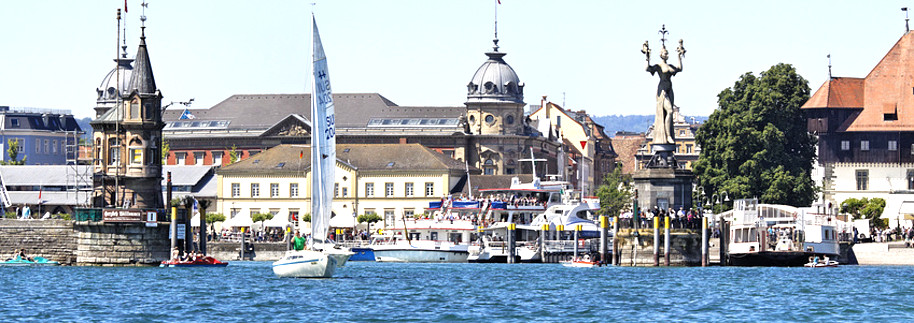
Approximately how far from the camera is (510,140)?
16475 centimetres

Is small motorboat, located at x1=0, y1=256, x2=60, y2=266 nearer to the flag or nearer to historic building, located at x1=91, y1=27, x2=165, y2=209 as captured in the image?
historic building, located at x1=91, y1=27, x2=165, y2=209

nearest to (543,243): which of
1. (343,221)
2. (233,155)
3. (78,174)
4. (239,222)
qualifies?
(343,221)

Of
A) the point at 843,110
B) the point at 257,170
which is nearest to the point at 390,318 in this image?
the point at 843,110

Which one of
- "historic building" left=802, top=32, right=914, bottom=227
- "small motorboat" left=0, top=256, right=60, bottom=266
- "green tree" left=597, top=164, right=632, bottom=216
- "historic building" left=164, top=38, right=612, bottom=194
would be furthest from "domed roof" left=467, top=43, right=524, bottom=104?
"small motorboat" left=0, top=256, right=60, bottom=266

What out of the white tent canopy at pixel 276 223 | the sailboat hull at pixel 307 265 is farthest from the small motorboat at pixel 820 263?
the white tent canopy at pixel 276 223

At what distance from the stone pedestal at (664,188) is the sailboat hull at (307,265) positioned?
2066 centimetres

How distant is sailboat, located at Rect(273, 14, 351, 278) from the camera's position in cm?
6938

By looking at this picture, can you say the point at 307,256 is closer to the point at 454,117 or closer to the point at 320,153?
the point at 320,153

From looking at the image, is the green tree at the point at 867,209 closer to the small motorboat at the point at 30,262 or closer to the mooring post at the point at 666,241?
the mooring post at the point at 666,241

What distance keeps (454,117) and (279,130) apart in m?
15.7

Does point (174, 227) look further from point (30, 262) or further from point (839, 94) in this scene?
point (839, 94)

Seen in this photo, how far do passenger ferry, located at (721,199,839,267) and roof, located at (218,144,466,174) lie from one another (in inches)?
1813

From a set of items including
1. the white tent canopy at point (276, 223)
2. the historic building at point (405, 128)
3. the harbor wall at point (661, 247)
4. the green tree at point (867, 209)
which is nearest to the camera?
the harbor wall at point (661, 247)

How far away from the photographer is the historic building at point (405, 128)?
163125 mm
